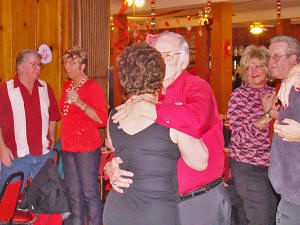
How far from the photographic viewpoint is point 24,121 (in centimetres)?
335

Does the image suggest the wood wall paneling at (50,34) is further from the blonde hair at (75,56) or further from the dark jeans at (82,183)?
the dark jeans at (82,183)

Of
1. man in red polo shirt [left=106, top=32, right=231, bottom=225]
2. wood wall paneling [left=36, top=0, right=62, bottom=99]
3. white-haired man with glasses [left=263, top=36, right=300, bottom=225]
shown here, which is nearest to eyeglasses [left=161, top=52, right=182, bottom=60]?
man in red polo shirt [left=106, top=32, right=231, bottom=225]

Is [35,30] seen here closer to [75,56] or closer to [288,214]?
[75,56]

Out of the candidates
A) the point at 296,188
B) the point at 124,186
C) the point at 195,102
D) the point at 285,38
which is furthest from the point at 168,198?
the point at 285,38

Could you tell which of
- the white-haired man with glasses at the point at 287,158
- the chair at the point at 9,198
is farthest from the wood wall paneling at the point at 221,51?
the white-haired man with glasses at the point at 287,158

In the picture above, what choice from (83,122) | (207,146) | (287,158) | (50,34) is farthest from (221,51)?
(287,158)

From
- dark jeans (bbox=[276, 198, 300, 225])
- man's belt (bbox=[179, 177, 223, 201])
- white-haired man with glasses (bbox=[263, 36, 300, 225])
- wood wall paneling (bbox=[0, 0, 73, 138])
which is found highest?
wood wall paneling (bbox=[0, 0, 73, 138])

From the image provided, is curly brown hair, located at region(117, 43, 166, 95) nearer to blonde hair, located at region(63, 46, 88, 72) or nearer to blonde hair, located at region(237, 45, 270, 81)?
blonde hair, located at region(237, 45, 270, 81)

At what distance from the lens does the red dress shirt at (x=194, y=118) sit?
157 centimetres

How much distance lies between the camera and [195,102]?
1.76m

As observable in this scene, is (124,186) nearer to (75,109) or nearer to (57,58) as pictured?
(75,109)

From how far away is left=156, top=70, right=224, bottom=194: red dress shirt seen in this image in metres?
1.57

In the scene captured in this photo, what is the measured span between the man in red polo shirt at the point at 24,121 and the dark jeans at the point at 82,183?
0.85ft

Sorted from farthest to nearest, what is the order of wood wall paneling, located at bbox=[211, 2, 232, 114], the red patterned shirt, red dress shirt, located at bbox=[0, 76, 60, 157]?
wood wall paneling, located at bbox=[211, 2, 232, 114], red dress shirt, located at bbox=[0, 76, 60, 157], the red patterned shirt
